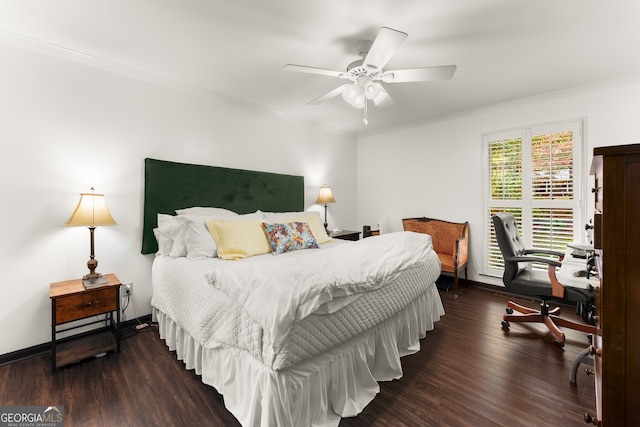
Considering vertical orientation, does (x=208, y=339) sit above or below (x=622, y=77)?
below

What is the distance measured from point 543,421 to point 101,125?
3.96 metres

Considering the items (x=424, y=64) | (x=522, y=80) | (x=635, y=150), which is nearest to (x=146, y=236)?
(x=424, y=64)

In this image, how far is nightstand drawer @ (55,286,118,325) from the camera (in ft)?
6.66

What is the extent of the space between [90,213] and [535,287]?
3.83m

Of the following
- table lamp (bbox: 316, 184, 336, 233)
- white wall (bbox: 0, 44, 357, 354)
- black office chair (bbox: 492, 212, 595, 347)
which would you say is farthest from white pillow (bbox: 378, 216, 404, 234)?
white wall (bbox: 0, 44, 357, 354)

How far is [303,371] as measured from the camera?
1.38 m

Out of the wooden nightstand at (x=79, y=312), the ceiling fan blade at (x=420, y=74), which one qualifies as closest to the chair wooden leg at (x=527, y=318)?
the ceiling fan blade at (x=420, y=74)

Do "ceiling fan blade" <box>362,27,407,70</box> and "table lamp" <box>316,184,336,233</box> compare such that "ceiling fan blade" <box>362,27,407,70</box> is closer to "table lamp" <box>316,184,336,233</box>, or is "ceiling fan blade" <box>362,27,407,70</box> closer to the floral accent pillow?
the floral accent pillow

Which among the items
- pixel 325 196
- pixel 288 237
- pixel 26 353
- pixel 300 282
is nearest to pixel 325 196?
pixel 325 196

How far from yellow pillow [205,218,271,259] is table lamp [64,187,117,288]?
0.82m

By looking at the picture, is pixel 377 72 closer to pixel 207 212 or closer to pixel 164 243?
pixel 207 212

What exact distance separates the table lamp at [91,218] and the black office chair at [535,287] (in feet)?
11.3

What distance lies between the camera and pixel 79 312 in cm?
211

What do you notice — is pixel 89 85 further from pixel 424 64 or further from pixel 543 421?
pixel 543 421
